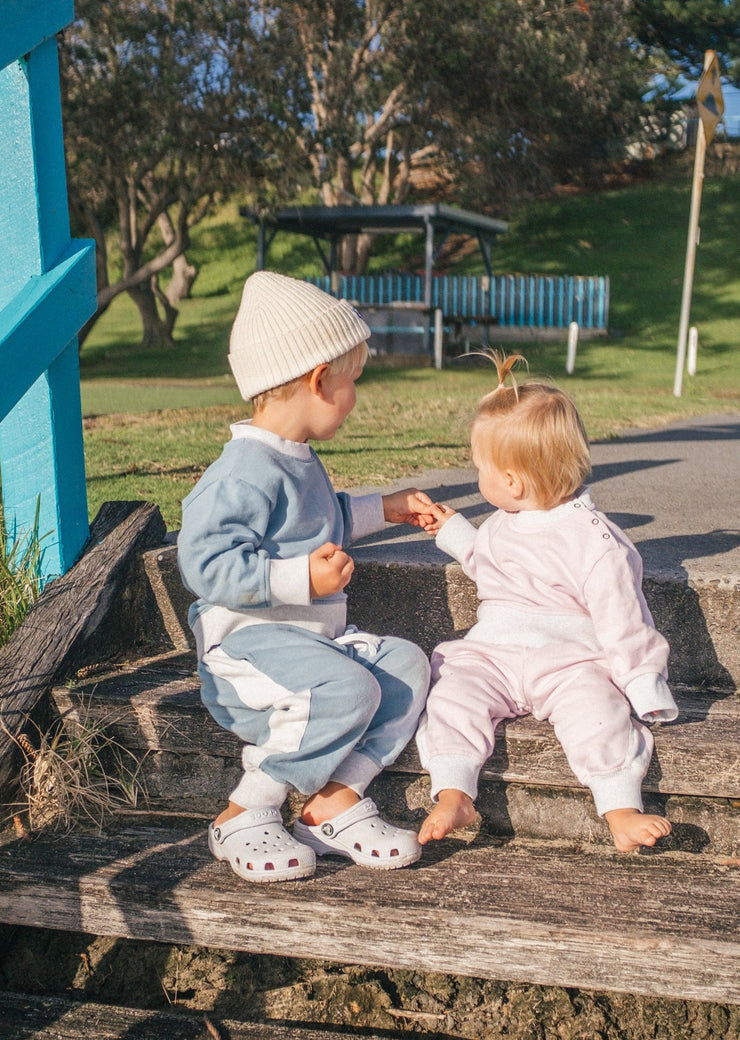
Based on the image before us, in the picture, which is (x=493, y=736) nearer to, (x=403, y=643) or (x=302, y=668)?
(x=403, y=643)

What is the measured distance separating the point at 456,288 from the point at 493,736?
18670mm

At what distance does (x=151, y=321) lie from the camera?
70.7 ft

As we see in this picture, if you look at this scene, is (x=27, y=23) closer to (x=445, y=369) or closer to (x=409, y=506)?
(x=409, y=506)

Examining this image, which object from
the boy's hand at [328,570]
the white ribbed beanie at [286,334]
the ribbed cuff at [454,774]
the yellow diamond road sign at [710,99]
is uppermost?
→ the yellow diamond road sign at [710,99]

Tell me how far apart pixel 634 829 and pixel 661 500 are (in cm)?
213

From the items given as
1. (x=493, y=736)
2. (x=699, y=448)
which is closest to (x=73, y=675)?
(x=493, y=736)

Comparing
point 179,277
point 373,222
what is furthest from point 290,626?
point 179,277

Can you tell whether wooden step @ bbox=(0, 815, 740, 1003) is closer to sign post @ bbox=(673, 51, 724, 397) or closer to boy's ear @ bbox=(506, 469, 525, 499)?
boy's ear @ bbox=(506, 469, 525, 499)

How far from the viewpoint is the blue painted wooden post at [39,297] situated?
8.31 ft

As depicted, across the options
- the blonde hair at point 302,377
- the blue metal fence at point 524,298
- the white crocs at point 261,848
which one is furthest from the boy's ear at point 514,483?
the blue metal fence at point 524,298

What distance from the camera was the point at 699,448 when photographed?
19.1 feet

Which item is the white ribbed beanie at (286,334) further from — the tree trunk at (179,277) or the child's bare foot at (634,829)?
the tree trunk at (179,277)

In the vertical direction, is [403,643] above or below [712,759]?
above

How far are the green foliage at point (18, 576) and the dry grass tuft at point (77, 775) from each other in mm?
373
